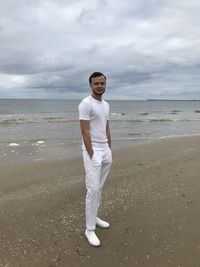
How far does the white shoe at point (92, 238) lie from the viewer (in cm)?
486

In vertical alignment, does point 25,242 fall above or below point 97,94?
below

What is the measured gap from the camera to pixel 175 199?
263 inches

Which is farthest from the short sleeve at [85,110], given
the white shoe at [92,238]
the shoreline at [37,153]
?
the shoreline at [37,153]

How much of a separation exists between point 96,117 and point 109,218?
1.96 meters

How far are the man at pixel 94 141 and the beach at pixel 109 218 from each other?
43 centimetres

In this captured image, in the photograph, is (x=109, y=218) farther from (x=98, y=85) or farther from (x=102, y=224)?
(x=98, y=85)

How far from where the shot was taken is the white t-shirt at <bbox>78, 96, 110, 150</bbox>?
475 centimetres

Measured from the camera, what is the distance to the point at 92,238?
4.94 metres

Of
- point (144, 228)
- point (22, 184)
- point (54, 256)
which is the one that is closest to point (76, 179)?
point (22, 184)

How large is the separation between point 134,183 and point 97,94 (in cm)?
359

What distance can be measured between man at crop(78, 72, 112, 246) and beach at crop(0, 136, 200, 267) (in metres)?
0.43

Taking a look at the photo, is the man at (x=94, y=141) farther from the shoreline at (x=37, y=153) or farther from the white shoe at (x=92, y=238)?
the shoreline at (x=37, y=153)

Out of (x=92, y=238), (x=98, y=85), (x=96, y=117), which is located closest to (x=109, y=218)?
(x=92, y=238)

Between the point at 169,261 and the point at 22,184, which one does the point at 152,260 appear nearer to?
the point at 169,261
